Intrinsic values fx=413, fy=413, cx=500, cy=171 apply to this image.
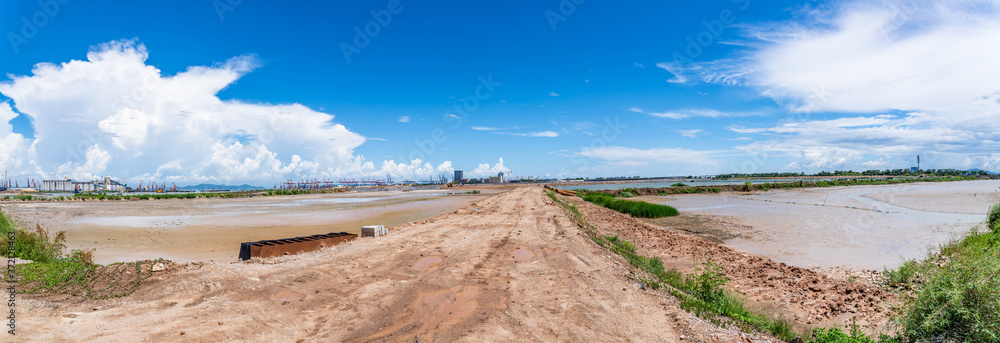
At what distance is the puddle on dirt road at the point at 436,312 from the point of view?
18.9 feet

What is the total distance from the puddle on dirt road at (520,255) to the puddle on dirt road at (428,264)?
1720mm

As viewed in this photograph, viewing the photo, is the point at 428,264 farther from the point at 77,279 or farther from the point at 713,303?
the point at 77,279

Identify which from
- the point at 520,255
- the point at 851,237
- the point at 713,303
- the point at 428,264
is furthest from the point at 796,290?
the point at 851,237

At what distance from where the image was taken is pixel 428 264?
10164 millimetres

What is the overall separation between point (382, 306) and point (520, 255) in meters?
5.18

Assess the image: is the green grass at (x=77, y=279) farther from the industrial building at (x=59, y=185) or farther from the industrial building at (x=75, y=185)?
the industrial building at (x=59, y=185)

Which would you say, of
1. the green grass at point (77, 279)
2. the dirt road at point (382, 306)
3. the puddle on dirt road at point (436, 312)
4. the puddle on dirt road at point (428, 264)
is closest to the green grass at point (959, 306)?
the dirt road at point (382, 306)

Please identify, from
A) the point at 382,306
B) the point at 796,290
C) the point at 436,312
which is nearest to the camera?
the point at 436,312

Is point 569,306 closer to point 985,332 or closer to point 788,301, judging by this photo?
point 985,332

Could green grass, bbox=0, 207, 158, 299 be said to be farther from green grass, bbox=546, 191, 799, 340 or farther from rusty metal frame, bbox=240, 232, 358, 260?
green grass, bbox=546, 191, 799, 340

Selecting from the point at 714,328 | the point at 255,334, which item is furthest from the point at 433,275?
the point at 714,328

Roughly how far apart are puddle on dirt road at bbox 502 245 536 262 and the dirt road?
30 cm

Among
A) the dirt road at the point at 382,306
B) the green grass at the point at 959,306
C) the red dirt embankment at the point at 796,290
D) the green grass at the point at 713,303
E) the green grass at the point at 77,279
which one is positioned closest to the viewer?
the green grass at the point at 959,306

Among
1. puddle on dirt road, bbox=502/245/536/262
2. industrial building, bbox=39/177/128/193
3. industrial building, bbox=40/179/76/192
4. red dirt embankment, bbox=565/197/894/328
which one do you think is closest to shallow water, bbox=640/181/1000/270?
red dirt embankment, bbox=565/197/894/328
